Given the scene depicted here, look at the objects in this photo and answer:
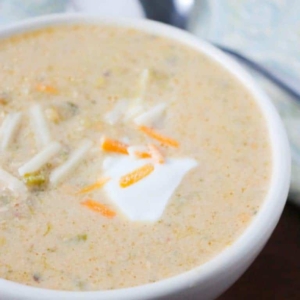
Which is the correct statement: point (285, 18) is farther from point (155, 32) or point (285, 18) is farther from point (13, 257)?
point (13, 257)

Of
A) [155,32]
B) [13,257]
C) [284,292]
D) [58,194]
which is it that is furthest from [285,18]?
[13,257]

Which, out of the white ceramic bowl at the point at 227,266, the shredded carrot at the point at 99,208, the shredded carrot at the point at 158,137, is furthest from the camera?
the shredded carrot at the point at 158,137

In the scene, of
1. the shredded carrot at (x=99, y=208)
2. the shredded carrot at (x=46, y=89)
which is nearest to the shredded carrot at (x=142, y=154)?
the shredded carrot at (x=99, y=208)

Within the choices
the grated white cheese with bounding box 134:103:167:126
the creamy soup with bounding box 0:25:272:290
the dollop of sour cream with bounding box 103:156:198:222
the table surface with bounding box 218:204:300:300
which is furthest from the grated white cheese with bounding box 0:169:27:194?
the table surface with bounding box 218:204:300:300

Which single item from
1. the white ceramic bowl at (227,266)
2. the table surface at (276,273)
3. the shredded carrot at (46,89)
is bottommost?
the table surface at (276,273)

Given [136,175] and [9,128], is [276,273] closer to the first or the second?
[136,175]

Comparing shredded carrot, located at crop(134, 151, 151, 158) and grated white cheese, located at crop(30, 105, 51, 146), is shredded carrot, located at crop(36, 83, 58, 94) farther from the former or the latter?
shredded carrot, located at crop(134, 151, 151, 158)

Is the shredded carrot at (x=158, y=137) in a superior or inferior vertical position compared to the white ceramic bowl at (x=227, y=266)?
superior

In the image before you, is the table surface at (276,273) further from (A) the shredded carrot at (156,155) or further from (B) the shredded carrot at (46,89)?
(B) the shredded carrot at (46,89)
